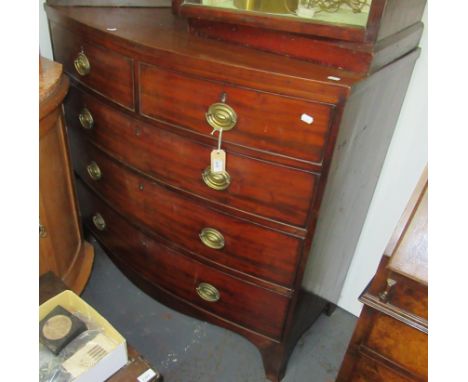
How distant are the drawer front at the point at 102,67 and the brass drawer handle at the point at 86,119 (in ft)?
0.34

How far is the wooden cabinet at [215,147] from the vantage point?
82cm

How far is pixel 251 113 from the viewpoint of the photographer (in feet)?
2.76

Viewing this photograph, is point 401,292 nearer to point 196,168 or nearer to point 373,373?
point 373,373

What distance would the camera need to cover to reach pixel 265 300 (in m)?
1.13

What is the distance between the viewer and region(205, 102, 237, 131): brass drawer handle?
0.86 meters

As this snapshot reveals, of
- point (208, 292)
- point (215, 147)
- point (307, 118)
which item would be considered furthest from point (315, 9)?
point (208, 292)

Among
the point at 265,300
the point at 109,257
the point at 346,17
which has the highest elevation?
the point at 346,17

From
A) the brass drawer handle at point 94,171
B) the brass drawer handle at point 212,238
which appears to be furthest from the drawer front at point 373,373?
Answer: the brass drawer handle at point 94,171

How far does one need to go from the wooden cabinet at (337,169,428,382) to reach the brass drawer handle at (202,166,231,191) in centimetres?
41

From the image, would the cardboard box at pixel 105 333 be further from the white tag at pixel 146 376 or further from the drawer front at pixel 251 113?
the drawer front at pixel 251 113

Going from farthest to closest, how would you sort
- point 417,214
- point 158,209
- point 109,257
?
point 109,257, point 158,209, point 417,214
